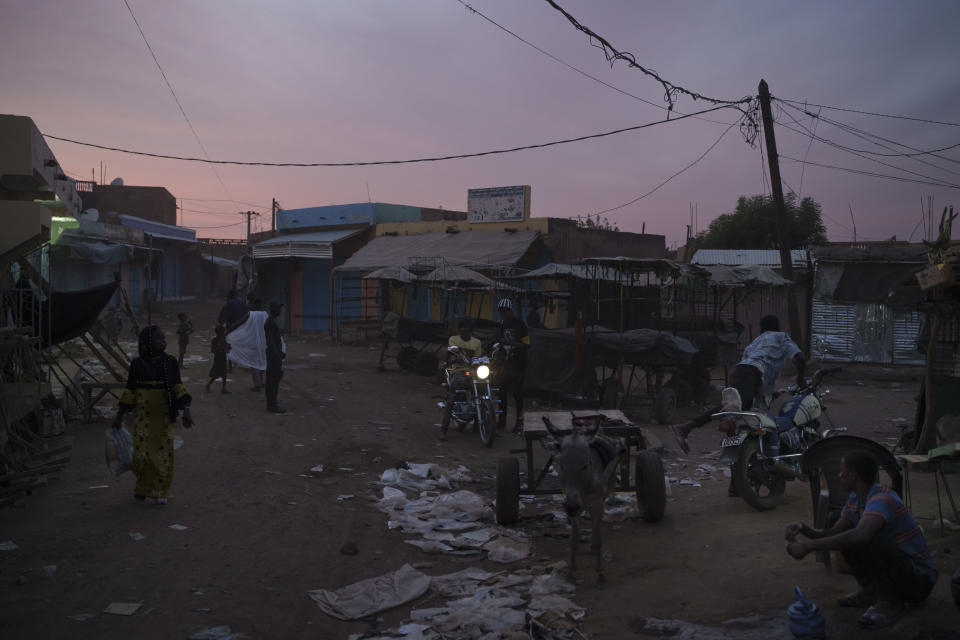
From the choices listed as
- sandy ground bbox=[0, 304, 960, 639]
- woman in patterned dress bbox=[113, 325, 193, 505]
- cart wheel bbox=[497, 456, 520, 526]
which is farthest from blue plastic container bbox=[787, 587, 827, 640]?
woman in patterned dress bbox=[113, 325, 193, 505]

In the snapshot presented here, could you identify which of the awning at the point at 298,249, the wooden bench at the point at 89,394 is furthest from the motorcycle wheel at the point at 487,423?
the awning at the point at 298,249

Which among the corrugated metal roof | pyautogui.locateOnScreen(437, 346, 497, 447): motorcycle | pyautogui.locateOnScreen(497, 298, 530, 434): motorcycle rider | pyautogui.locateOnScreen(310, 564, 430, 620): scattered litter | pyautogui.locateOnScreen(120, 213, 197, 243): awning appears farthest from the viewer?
pyautogui.locateOnScreen(120, 213, 197, 243): awning

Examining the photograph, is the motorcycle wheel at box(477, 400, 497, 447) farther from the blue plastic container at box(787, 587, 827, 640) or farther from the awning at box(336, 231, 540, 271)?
the awning at box(336, 231, 540, 271)

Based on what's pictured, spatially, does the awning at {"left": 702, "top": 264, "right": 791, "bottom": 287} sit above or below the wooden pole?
below

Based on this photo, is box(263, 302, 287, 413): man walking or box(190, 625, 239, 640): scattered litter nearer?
box(190, 625, 239, 640): scattered litter

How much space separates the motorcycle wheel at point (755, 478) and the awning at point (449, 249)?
1365 centimetres

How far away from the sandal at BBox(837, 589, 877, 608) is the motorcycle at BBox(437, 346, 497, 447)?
6.26m

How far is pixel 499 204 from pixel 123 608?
2093 cm

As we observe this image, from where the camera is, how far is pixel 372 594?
500 cm

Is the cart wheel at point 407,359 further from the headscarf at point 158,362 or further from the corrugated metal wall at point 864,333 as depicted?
the corrugated metal wall at point 864,333

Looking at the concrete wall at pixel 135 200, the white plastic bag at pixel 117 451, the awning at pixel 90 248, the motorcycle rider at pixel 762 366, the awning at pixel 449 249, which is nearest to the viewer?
the white plastic bag at pixel 117 451

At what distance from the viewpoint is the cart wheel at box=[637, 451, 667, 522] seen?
6570 millimetres

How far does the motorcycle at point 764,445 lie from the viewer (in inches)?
261

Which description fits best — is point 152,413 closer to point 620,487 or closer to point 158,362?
point 158,362
